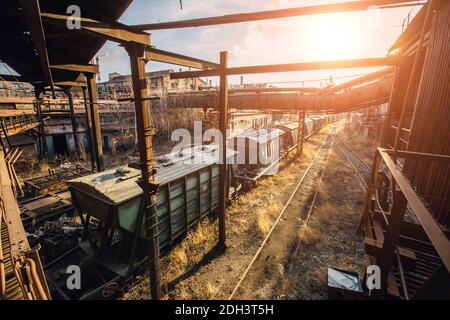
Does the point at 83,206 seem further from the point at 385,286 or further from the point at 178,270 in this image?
the point at 385,286

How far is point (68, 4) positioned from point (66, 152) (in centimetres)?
2000

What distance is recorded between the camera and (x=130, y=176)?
21.5ft

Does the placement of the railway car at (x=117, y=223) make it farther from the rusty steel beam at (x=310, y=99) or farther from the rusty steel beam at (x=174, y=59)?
the rusty steel beam at (x=310, y=99)

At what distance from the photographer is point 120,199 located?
17.5 feet

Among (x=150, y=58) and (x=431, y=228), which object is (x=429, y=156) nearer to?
(x=431, y=228)

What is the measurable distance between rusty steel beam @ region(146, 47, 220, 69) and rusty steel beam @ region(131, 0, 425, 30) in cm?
51

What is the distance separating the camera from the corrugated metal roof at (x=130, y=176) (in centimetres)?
556

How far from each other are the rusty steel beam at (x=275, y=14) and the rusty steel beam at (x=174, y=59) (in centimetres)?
51

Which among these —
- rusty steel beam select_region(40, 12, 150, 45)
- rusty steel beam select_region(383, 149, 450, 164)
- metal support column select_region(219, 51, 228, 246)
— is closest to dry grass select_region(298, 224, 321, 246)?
metal support column select_region(219, 51, 228, 246)

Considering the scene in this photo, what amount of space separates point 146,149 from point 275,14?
3964 mm

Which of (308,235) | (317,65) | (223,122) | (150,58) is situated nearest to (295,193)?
(308,235)

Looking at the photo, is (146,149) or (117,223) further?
(117,223)

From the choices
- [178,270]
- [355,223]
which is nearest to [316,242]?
[355,223]
